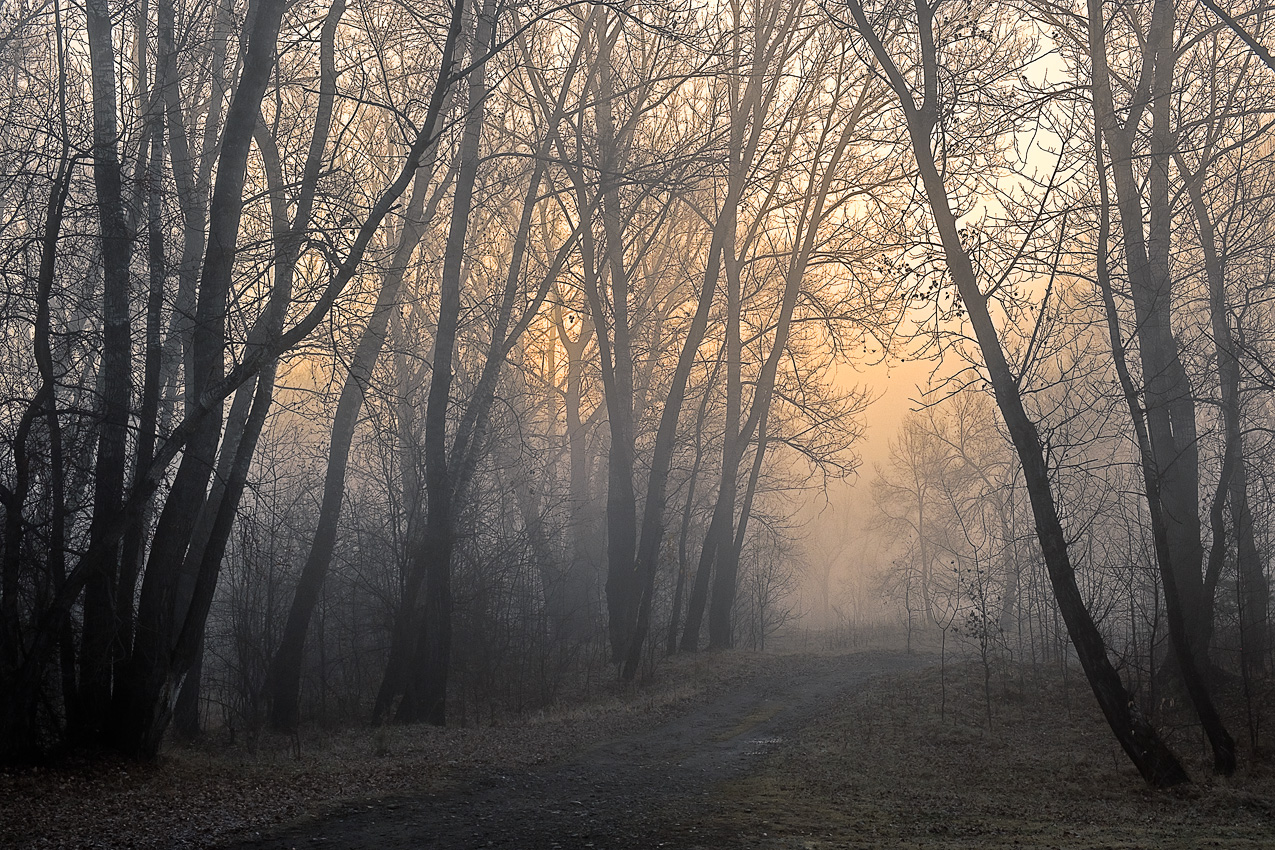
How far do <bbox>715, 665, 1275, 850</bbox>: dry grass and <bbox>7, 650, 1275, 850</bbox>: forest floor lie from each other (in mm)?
35

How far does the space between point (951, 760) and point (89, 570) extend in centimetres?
890

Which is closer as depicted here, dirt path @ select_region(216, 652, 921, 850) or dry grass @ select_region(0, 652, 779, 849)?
dry grass @ select_region(0, 652, 779, 849)

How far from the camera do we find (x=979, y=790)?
862 centimetres

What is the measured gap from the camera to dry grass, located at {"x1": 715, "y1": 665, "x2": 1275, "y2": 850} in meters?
6.55

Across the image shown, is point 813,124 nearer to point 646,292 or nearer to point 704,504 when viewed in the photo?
point 646,292

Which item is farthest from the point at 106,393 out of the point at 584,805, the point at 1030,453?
the point at 1030,453

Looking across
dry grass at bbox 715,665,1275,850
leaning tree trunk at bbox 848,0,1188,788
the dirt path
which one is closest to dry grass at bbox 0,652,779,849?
the dirt path

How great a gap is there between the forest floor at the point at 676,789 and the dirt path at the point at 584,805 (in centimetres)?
3

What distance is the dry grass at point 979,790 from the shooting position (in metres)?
6.55

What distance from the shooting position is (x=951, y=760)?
999cm

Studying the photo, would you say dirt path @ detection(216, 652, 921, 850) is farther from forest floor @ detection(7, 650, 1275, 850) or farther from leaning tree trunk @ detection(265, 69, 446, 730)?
leaning tree trunk @ detection(265, 69, 446, 730)

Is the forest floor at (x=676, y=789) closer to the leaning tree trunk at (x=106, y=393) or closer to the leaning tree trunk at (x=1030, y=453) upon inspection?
the leaning tree trunk at (x=1030, y=453)

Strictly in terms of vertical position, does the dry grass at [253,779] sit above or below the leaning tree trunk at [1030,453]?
below

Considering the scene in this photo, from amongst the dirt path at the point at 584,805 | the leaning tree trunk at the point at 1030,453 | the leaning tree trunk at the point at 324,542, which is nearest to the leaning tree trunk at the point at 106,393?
the dirt path at the point at 584,805
